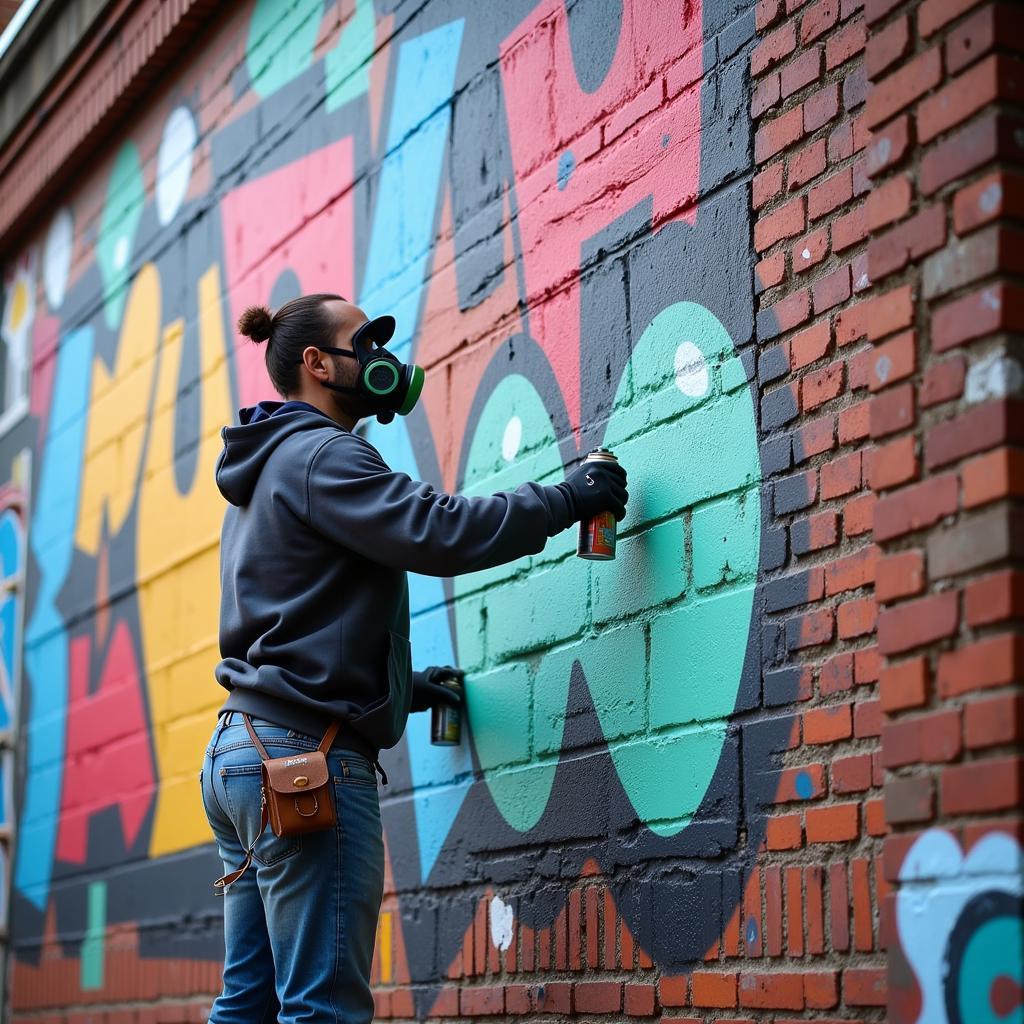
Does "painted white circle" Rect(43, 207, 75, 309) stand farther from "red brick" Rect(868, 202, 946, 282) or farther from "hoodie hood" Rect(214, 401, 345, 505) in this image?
"red brick" Rect(868, 202, 946, 282)

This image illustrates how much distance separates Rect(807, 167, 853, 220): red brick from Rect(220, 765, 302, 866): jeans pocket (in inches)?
68.9

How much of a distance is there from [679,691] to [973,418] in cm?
121

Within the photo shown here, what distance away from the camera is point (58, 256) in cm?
845

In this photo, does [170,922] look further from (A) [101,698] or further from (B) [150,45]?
(B) [150,45]

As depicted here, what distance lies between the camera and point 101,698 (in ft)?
23.9

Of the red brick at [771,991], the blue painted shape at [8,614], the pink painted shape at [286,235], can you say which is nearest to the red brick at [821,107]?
the red brick at [771,991]

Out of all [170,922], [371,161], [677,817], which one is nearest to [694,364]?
[677,817]

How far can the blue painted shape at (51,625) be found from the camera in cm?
781

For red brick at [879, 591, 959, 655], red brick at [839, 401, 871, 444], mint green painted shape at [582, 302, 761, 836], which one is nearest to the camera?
red brick at [879, 591, 959, 655]

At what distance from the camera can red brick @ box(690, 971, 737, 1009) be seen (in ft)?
11.5

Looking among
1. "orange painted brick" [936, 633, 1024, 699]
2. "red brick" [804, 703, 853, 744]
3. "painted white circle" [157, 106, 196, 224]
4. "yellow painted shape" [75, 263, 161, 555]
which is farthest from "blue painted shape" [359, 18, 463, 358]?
"orange painted brick" [936, 633, 1024, 699]

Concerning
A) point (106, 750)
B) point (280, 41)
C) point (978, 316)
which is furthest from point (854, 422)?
point (106, 750)

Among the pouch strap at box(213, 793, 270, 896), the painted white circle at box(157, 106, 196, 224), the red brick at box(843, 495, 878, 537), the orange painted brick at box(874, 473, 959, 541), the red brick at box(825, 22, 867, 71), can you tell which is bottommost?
the pouch strap at box(213, 793, 270, 896)

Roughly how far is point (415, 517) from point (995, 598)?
1.36 metres
